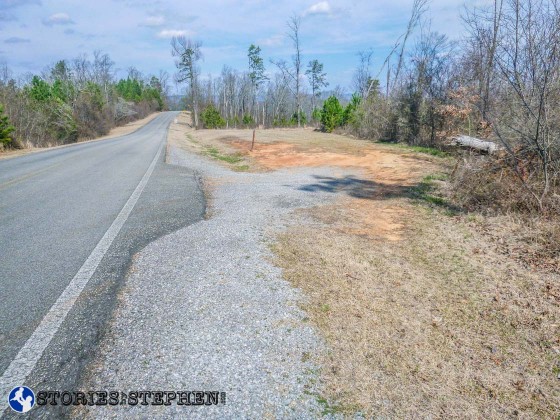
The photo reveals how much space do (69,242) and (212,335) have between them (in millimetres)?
3005

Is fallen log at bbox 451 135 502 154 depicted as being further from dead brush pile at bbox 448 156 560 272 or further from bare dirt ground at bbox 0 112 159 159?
bare dirt ground at bbox 0 112 159 159

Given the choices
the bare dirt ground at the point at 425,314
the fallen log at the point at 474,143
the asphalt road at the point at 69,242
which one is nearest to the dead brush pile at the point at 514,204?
the bare dirt ground at the point at 425,314

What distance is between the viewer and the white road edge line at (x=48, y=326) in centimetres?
246

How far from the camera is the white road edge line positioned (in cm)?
246

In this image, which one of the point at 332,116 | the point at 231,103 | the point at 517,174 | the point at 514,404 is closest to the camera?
the point at 514,404

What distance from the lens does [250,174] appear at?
11719mm

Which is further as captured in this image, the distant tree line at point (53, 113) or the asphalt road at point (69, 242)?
the distant tree line at point (53, 113)

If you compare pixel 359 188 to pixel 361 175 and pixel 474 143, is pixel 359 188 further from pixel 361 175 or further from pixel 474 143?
pixel 474 143

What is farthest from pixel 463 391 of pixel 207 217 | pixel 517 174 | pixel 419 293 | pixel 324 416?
pixel 517 174

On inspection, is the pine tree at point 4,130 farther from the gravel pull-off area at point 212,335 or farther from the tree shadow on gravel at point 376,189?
the gravel pull-off area at point 212,335

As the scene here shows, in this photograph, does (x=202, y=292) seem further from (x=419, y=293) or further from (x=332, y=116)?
(x=332, y=116)

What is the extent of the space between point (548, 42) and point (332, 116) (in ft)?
100

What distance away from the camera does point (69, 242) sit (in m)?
4.90

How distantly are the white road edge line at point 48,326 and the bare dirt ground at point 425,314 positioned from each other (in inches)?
81.2
